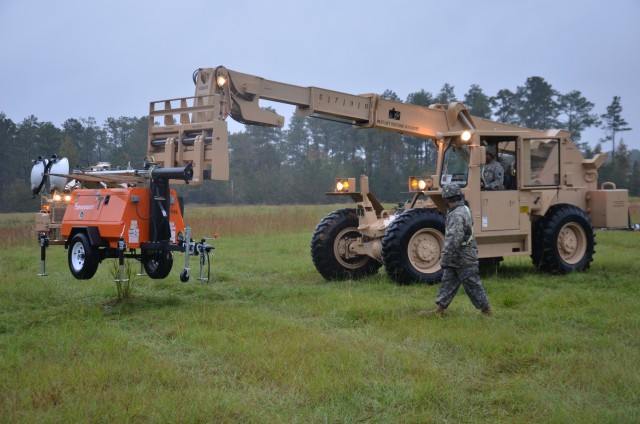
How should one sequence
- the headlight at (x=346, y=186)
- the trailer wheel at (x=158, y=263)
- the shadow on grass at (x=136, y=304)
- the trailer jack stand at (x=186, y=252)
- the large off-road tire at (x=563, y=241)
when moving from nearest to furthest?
1. the shadow on grass at (x=136, y=304)
2. the trailer jack stand at (x=186, y=252)
3. the trailer wheel at (x=158, y=263)
4. the large off-road tire at (x=563, y=241)
5. the headlight at (x=346, y=186)

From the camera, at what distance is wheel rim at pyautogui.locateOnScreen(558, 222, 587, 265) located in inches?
489

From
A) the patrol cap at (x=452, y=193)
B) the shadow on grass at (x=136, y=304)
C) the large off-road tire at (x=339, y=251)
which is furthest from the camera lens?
the large off-road tire at (x=339, y=251)

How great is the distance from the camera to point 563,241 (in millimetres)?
12406

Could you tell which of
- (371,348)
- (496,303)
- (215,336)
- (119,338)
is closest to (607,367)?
(371,348)

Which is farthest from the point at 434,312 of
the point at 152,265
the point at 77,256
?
the point at 77,256

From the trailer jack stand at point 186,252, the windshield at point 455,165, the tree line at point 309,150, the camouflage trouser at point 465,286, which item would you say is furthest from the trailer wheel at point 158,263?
the tree line at point 309,150

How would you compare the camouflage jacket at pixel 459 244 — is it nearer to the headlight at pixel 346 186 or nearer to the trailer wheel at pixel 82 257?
the headlight at pixel 346 186

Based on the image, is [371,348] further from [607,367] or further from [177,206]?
[177,206]

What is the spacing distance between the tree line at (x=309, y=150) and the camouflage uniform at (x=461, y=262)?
29152 mm

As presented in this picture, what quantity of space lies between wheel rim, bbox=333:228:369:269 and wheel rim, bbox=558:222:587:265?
3704mm

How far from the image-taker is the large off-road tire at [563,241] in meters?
12.1

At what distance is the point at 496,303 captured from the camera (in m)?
9.22

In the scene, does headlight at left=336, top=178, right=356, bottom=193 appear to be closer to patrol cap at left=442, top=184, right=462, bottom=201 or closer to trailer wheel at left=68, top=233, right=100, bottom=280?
patrol cap at left=442, top=184, right=462, bottom=201

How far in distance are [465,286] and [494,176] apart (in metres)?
4.05
